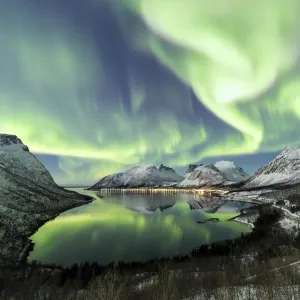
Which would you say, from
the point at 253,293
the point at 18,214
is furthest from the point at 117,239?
the point at 253,293

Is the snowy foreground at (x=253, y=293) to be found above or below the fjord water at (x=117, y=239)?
below

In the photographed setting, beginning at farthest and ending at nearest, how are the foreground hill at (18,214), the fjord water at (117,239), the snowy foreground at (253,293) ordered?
the foreground hill at (18,214) → the fjord water at (117,239) → the snowy foreground at (253,293)

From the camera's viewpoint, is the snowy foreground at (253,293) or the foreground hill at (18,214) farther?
the foreground hill at (18,214)

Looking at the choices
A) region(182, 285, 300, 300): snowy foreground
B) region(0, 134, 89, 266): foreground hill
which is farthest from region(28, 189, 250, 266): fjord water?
region(182, 285, 300, 300): snowy foreground

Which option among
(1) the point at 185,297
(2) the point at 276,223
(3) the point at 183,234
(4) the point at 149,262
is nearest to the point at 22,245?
(4) the point at 149,262

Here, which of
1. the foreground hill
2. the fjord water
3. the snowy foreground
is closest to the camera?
the snowy foreground

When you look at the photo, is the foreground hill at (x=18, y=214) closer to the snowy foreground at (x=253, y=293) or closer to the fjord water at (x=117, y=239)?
the fjord water at (x=117, y=239)

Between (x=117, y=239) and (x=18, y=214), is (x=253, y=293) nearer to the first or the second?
(x=117, y=239)

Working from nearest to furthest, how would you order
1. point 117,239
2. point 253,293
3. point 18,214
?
point 253,293
point 117,239
point 18,214

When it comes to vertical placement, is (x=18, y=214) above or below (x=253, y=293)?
above

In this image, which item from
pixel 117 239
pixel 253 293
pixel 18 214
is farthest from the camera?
pixel 18 214

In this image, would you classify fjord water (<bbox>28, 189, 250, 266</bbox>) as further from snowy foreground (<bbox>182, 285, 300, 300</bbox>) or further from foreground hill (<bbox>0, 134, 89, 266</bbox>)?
snowy foreground (<bbox>182, 285, 300, 300</bbox>)

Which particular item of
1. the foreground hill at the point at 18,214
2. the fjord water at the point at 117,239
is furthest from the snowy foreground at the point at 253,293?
the foreground hill at the point at 18,214

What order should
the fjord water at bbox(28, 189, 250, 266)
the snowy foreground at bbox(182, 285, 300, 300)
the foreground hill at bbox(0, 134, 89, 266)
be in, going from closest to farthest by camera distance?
the snowy foreground at bbox(182, 285, 300, 300) → the fjord water at bbox(28, 189, 250, 266) → the foreground hill at bbox(0, 134, 89, 266)
